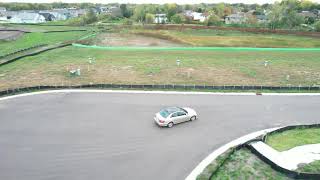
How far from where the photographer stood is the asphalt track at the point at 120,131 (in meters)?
18.3

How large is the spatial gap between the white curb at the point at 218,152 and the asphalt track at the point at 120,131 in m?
0.36

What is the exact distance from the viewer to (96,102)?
28.4 metres

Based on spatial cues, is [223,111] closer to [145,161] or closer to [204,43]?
[145,161]

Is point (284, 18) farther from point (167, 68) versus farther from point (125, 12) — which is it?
point (125, 12)

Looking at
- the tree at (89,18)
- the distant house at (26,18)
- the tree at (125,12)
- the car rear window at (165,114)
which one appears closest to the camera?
the car rear window at (165,114)

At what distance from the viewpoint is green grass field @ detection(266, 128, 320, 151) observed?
70.5 ft

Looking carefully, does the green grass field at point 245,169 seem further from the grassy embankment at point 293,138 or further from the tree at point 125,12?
the tree at point 125,12

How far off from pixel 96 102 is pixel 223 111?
34.4 ft

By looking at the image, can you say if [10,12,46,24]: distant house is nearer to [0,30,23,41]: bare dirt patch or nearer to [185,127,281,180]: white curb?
[0,30,23,41]: bare dirt patch

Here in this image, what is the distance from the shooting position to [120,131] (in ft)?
74.7

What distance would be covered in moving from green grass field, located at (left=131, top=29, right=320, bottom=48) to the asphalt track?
30030mm

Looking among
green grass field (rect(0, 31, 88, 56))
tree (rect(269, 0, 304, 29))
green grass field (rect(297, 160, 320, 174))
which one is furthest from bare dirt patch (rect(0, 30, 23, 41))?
tree (rect(269, 0, 304, 29))

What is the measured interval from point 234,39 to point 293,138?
43755 mm

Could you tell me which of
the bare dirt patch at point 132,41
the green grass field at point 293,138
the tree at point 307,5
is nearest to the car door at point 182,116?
the green grass field at point 293,138
